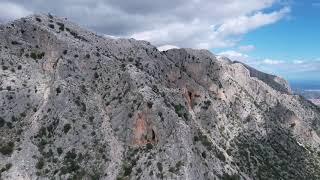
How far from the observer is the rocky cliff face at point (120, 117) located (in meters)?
91.2

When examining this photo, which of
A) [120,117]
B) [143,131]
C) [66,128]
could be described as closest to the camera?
[66,128]

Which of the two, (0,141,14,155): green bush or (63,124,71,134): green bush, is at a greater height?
(63,124,71,134): green bush

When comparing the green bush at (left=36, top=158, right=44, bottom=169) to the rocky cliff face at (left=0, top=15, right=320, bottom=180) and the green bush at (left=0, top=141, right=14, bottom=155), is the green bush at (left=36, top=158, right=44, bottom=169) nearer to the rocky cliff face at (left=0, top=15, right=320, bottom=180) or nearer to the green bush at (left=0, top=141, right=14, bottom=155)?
the rocky cliff face at (left=0, top=15, right=320, bottom=180)

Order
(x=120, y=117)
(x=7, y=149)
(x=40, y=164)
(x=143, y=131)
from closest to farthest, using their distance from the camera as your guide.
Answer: (x=40, y=164) → (x=7, y=149) → (x=143, y=131) → (x=120, y=117)

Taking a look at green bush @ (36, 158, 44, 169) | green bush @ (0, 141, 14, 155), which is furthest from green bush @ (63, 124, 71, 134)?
green bush @ (0, 141, 14, 155)

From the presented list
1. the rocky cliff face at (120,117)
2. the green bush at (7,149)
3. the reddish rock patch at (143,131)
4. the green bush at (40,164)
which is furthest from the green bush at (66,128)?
the reddish rock patch at (143,131)

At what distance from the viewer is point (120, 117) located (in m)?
101

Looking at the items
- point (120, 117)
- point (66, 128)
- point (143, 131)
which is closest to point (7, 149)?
point (66, 128)

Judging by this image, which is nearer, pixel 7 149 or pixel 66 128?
pixel 7 149

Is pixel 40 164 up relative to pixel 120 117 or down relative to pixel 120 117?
down

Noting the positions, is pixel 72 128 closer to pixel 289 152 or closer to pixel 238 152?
pixel 238 152

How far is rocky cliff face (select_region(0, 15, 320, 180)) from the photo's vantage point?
91.2 metres

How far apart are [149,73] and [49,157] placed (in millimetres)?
37005

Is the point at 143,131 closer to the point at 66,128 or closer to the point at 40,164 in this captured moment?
the point at 66,128
